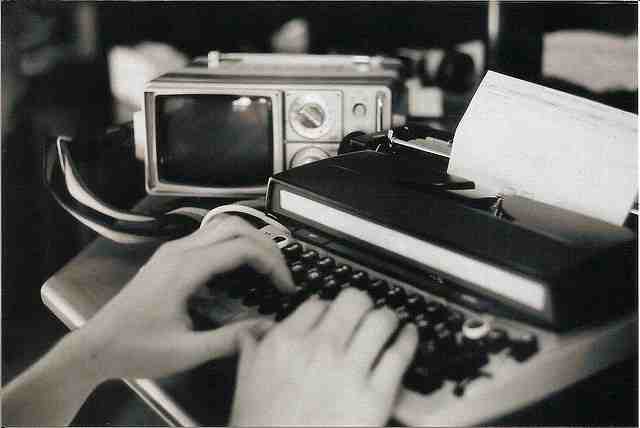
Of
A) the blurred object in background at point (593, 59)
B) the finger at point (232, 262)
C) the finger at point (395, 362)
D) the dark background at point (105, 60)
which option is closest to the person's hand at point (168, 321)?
the finger at point (232, 262)

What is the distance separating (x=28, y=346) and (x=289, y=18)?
30.4 inches

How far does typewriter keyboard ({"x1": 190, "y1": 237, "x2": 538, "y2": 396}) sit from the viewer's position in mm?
587

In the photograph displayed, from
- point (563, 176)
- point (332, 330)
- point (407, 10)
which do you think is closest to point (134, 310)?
point (332, 330)

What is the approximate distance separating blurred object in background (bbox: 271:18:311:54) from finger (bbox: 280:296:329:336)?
2.92ft

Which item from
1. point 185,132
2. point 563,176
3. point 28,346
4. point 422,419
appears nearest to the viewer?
point 422,419

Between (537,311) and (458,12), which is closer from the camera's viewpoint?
(537,311)

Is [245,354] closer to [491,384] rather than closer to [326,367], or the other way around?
[326,367]

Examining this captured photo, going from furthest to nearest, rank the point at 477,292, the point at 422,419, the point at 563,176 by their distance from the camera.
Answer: the point at 563,176
the point at 477,292
the point at 422,419

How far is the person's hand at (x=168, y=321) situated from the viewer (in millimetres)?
666

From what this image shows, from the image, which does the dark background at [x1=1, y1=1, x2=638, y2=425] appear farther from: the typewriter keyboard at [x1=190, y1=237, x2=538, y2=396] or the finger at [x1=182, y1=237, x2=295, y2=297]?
the finger at [x1=182, y1=237, x2=295, y2=297]

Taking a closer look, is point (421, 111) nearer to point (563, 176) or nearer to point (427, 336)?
point (563, 176)

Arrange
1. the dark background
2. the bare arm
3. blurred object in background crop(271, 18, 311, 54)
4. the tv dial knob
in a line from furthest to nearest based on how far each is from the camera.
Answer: blurred object in background crop(271, 18, 311, 54)
the tv dial knob
the dark background
the bare arm

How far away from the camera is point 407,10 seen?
4.59ft

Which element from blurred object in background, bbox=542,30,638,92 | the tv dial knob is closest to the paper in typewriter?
the tv dial knob
